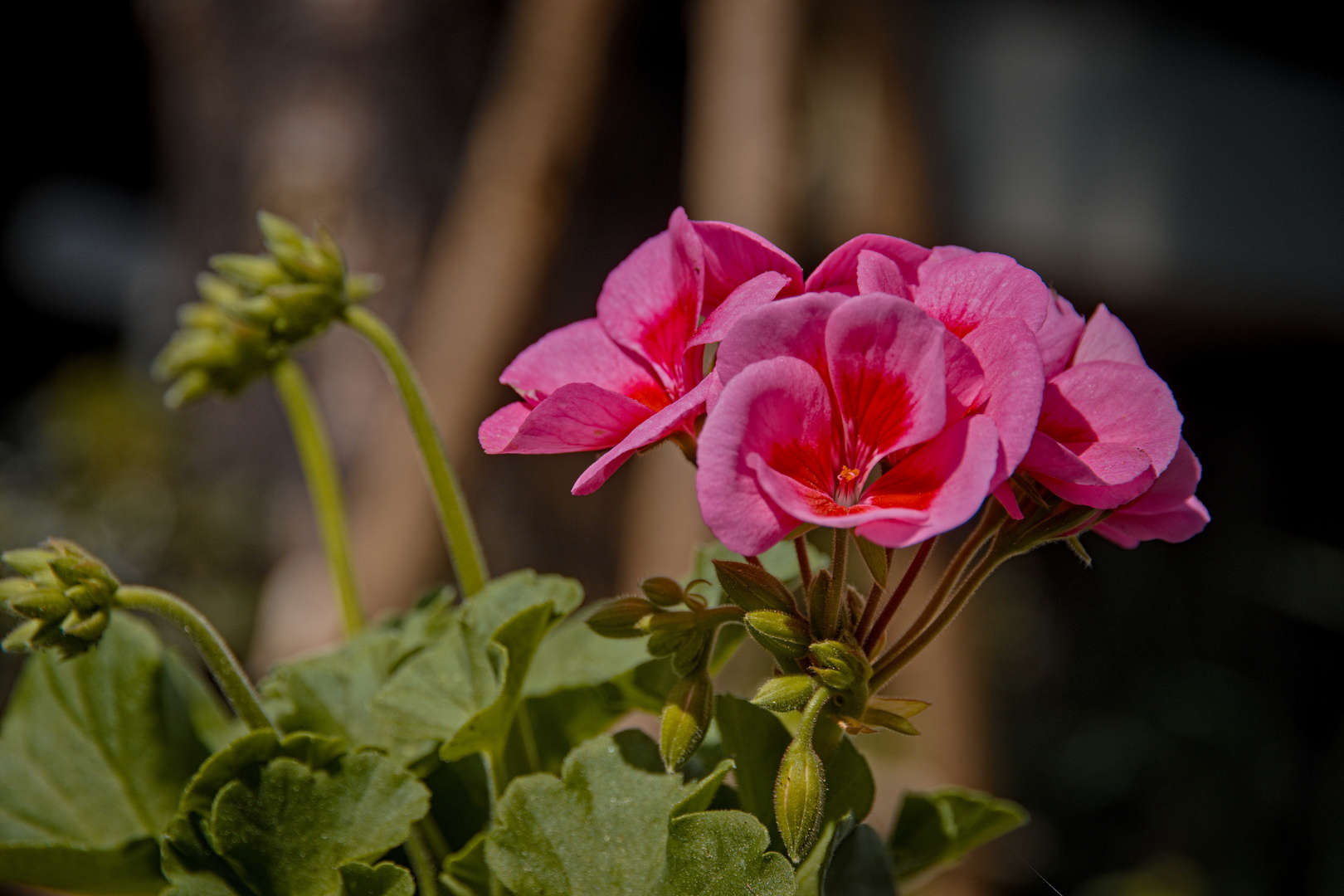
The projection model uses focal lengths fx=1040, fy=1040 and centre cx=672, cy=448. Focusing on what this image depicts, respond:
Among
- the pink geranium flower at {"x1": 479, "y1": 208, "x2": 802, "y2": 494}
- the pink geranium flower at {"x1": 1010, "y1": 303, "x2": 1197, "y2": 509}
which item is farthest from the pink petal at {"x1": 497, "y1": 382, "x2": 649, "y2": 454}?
the pink geranium flower at {"x1": 1010, "y1": 303, "x2": 1197, "y2": 509}

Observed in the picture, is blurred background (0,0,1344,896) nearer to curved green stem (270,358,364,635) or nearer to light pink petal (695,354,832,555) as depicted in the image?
curved green stem (270,358,364,635)

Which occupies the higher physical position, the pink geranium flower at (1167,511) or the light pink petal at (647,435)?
the light pink petal at (647,435)

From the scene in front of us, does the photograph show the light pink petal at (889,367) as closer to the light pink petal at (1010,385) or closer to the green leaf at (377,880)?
the light pink petal at (1010,385)

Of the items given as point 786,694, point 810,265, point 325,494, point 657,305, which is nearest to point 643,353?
point 657,305

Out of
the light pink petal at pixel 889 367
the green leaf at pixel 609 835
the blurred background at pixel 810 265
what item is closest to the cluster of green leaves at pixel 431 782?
the green leaf at pixel 609 835

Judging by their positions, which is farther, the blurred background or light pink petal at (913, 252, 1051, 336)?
the blurred background

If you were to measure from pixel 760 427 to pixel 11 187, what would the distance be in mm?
3483

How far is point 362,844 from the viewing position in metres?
0.31

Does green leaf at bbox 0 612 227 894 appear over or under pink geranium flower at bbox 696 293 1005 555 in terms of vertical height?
under

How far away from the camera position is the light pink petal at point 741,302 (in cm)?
27

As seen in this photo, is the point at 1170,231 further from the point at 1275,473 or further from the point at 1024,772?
the point at 1024,772

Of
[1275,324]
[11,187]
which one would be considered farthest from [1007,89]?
[11,187]

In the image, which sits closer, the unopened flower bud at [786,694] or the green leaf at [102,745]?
the unopened flower bud at [786,694]

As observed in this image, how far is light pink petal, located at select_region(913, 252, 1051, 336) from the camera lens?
0.27m
